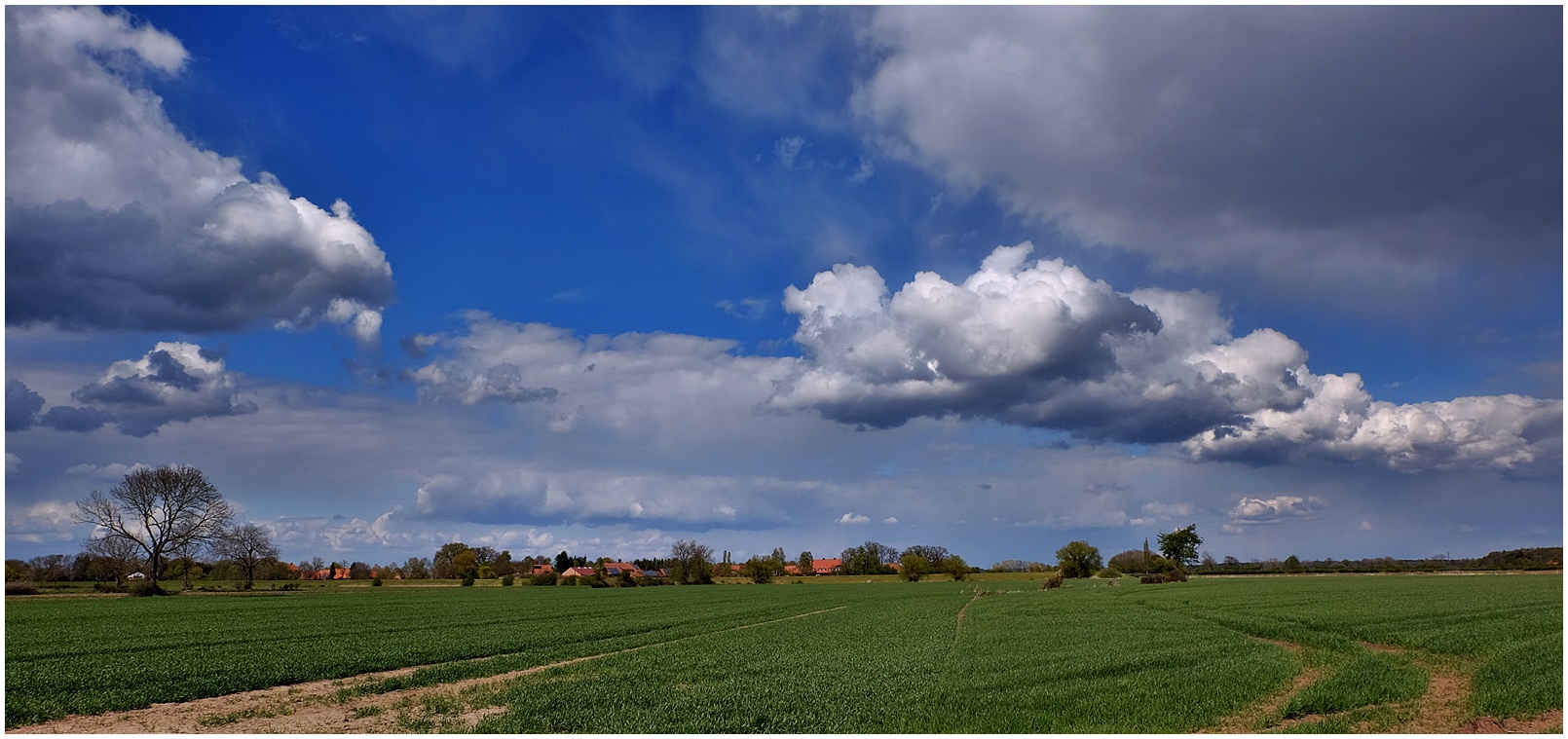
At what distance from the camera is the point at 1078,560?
561ft

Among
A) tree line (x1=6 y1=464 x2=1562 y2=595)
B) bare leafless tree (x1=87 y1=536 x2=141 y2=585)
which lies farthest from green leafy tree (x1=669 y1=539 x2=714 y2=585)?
bare leafless tree (x1=87 y1=536 x2=141 y2=585)

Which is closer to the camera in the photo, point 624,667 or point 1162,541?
point 624,667

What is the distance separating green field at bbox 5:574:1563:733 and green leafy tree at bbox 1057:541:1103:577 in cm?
12529

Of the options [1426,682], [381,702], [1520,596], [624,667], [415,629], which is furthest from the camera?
[1520,596]

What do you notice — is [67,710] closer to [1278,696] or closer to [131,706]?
[131,706]

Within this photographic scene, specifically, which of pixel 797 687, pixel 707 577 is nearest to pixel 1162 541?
pixel 707 577

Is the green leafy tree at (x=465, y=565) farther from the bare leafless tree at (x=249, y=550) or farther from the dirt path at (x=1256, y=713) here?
the dirt path at (x=1256, y=713)

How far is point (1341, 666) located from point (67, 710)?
3153 centimetres

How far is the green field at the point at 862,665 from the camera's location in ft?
55.0

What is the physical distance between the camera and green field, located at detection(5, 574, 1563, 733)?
16766 millimetres

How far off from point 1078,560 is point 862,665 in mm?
160914

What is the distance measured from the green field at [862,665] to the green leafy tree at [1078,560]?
125295 mm

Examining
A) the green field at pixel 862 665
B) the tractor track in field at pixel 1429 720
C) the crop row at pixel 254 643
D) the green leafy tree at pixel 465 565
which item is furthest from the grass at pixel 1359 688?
the green leafy tree at pixel 465 565

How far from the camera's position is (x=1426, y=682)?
20.4 metres
